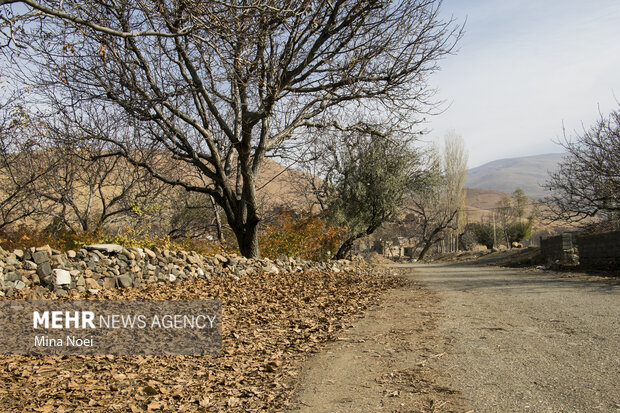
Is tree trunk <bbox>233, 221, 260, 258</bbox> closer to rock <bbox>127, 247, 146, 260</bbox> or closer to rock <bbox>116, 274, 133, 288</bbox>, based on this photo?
rock <bbox>127, 247, 146, 260</bbox>

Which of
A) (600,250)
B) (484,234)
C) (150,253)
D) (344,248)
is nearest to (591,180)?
(600,250)

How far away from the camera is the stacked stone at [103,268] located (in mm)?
6223

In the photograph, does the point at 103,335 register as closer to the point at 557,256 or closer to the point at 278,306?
the point at 278,306

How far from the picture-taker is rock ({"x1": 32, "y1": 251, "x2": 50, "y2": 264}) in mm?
6422

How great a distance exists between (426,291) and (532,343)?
5.48 meters

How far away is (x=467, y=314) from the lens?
661 cm

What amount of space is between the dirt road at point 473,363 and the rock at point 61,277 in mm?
4272

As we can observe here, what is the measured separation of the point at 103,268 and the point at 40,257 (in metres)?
1.10

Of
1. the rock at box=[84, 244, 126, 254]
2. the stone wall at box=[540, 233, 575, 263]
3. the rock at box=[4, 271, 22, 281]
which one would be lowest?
the stone wall at box=[540, 233, 575, 263]

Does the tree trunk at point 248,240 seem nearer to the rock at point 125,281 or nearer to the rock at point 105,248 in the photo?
the rock at point 105,248

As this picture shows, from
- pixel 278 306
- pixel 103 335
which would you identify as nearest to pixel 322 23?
pixel 278 306

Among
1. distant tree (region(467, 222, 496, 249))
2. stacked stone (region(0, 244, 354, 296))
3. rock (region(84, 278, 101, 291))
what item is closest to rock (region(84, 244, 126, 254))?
stacked stone (region(0, 244, 354, 296))

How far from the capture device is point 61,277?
253 inches

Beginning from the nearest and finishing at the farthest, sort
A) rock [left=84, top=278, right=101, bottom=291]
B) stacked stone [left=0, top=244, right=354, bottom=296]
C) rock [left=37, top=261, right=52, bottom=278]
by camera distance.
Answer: stacked stone [left=0, top=244, right=354, bottom=296] → rock [left=37, top=261, right=52, bottom=278] → rock [left=84, top=278, right=101, bottom=291]
